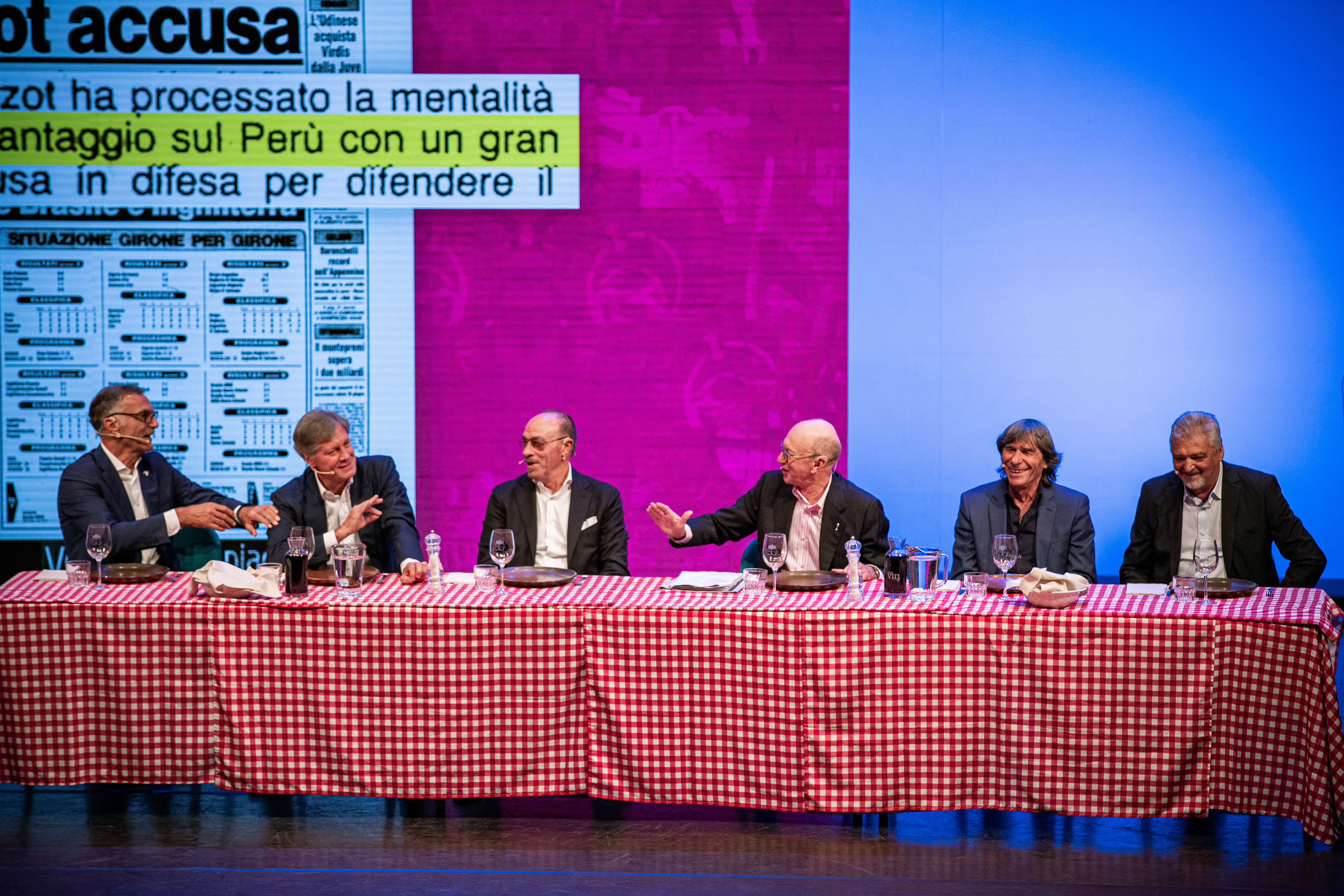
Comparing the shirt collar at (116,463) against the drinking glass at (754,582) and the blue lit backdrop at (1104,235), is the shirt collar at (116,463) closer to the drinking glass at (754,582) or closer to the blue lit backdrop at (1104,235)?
the drinking glass at (754,582)

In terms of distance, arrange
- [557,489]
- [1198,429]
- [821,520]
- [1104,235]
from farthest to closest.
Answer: [1104,235] → [557,489] → [821,520] → [1198,429]

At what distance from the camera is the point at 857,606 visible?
3672mm

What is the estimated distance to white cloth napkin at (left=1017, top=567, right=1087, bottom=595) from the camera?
12.0 ft

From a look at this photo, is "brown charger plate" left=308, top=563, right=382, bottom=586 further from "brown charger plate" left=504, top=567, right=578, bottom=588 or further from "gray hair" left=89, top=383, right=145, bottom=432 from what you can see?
"gray hair" left=89, top=383, right=145, bottom=432

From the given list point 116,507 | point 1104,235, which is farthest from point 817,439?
point 116,507

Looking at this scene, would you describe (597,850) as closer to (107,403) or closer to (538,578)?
(538,578)

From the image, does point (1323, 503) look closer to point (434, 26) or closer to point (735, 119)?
point (735, 119)

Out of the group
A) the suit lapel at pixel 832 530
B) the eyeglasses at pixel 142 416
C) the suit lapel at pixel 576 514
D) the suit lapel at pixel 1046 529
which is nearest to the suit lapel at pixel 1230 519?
the suit lapel at pixel 1046 529

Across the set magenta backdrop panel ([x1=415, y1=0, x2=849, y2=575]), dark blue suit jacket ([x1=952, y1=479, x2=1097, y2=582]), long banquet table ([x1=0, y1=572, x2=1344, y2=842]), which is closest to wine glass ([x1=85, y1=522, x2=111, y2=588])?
long banquet table ([x1=0, y1=572, x2=1344, y2=842])

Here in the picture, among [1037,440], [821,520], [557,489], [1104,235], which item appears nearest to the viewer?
[1037,440]

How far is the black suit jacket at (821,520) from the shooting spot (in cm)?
459

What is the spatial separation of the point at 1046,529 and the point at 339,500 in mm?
2521

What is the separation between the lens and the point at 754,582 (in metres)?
3.89

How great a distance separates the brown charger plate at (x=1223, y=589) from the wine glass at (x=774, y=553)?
118cm
